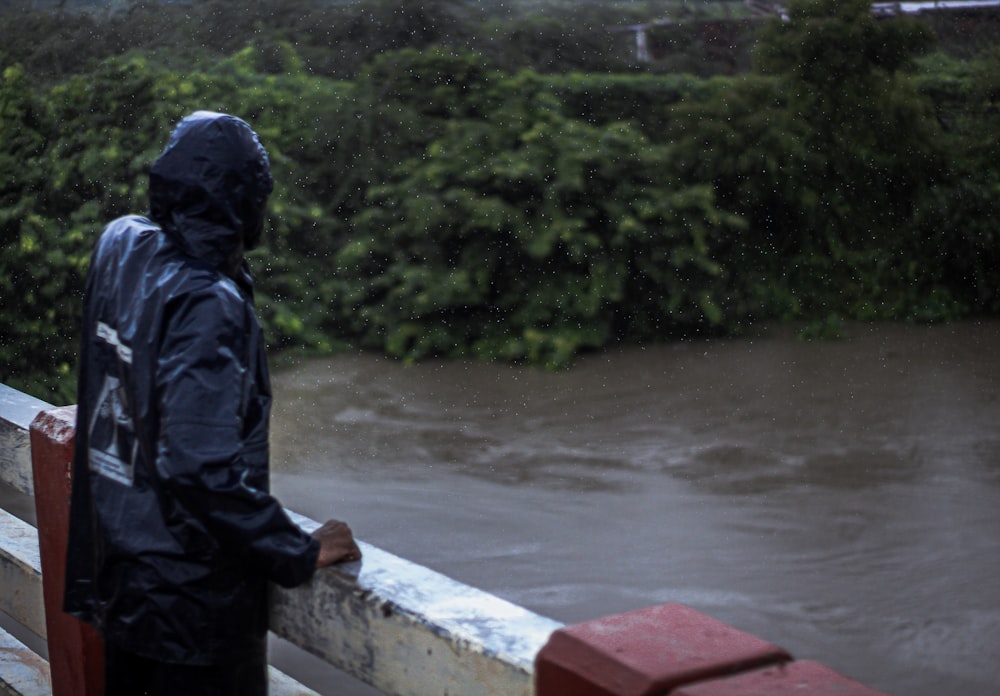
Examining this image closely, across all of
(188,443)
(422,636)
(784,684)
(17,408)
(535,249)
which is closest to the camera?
(784,684)

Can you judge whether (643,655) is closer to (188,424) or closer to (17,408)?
(188,424)

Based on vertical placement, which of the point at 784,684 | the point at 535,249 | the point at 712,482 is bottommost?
the point at 712,482

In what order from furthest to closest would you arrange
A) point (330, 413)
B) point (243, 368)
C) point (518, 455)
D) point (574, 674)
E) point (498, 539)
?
point (330, 413)
point (518, 455)
point (498, 539)
point (243, 368)
point (574, 674)

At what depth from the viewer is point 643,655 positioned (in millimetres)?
1309

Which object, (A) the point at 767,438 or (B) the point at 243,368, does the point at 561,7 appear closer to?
(A) the point at 767,438

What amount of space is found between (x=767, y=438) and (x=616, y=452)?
96cm

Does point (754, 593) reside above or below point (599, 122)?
below

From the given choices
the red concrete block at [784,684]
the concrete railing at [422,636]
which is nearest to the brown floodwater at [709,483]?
the concrete railing at [422,636]

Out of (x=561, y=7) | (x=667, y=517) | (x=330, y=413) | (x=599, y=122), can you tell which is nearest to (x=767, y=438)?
(x=667, y=517)

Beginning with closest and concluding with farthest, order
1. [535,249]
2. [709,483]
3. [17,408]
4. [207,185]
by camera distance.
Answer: [207,185] < [17,408] < [709,483] < [535,249]

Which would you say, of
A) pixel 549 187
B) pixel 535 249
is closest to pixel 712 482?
pixel 535 249

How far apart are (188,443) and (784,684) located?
0.95 m

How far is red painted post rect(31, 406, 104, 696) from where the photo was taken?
2350 millimetres

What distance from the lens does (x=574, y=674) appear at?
52.5 inches
